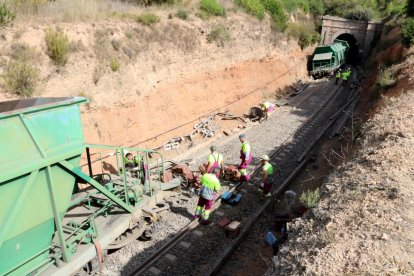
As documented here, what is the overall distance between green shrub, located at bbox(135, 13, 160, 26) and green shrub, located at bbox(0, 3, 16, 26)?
231 inches

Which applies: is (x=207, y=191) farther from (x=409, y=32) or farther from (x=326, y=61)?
(x=326, y=61)

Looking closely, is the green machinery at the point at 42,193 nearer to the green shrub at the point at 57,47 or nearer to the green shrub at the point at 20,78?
the green shrub at the point at 20,78

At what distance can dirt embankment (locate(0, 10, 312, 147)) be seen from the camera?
40.3 feet

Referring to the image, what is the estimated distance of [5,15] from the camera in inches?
459

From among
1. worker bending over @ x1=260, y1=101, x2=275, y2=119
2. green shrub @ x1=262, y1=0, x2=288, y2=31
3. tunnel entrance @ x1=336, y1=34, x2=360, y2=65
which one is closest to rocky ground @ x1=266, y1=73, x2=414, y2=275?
→ worker bending over @ x1=260, y1=101, x2=275, y2=119

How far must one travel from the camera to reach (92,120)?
12.2 meters

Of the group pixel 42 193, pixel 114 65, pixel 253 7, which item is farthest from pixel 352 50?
pixel 42 193

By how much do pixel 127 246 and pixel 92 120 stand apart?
6.01 m

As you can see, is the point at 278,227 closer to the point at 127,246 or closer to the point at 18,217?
the point at 127,246

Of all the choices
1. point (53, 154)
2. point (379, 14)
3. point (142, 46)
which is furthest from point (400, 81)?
point (379, 14)

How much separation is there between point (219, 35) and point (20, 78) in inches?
489

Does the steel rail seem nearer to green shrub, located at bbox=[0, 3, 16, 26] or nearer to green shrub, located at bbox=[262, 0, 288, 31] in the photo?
green shrub, located at bbox=[0, 3, 16, 26]

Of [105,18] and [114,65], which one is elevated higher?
[105,18]

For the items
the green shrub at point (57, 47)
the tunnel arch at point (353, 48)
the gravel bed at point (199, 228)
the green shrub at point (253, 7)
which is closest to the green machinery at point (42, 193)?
the gravel bed at point (199, 228)
